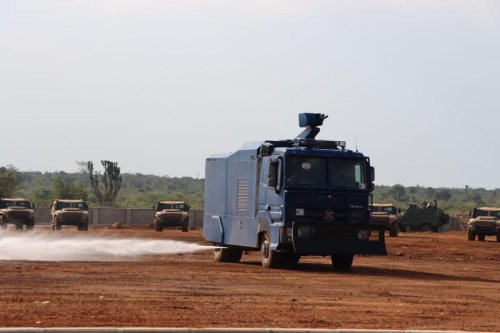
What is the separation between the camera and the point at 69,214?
55156mm

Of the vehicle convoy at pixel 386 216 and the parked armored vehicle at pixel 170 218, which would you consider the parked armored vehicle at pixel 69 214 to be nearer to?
the parked armored vehicle at pixel 170 218

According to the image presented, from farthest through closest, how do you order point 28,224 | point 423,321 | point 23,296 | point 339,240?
point 28,224, point 339,240, point 23,296, point 423,321

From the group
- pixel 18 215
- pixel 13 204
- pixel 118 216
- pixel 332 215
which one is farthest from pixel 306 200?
pixel 118 216

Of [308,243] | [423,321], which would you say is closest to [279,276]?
[308,243]

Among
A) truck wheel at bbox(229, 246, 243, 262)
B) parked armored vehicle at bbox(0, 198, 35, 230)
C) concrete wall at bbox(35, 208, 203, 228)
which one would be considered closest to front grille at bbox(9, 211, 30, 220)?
parked armored vehicle at bbox(0, 198, 35, 230)

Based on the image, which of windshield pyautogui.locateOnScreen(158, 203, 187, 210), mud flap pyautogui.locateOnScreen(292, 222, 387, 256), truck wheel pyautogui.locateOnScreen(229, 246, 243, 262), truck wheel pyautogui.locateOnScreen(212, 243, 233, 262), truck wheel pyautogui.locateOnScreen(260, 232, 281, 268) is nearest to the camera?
mud flap pyautogui.locateOnScreen(292, 222, 387, 256)

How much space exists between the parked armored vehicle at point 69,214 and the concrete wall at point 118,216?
15.9m

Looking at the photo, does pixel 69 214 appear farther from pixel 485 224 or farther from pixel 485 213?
pixel 485 213

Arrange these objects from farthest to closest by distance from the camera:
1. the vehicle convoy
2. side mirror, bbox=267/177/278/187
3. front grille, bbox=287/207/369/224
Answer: the vehicle convoy, front grille, bbox=287/207/369/224, side mirror, bbox=267/177/278/187

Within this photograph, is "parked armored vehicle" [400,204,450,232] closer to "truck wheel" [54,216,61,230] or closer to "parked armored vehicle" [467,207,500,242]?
"parked armored vehicle" [467,207,500,242]

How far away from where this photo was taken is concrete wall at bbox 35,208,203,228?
72.6 metres

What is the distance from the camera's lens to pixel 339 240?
80.7 ft

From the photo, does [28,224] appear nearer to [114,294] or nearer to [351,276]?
[351,276]

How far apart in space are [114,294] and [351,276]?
7.96m
